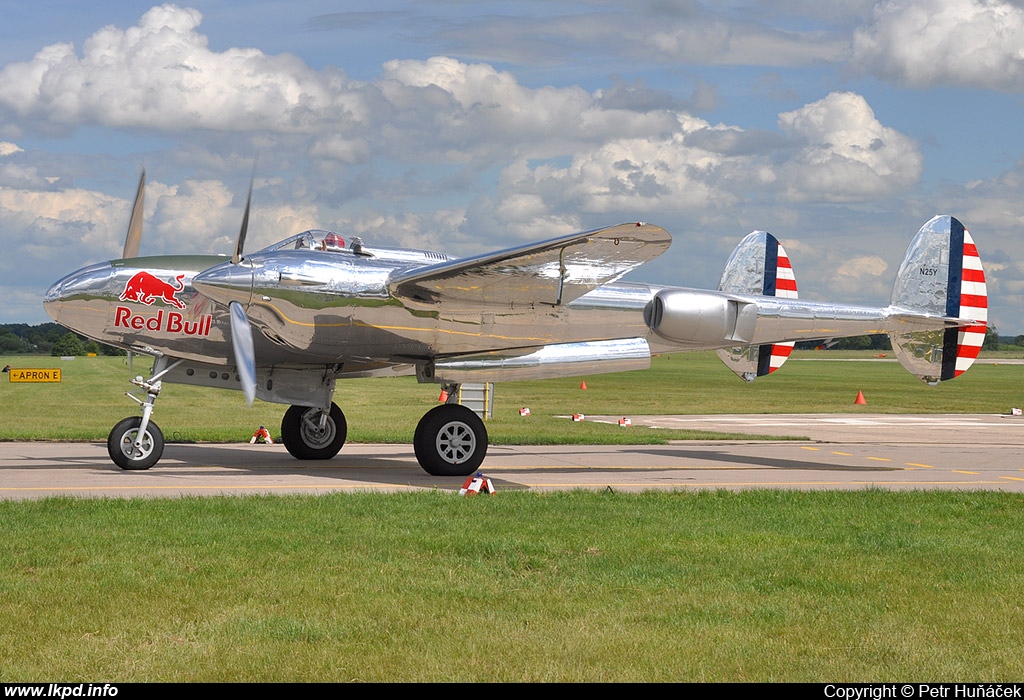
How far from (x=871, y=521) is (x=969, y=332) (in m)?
8.93

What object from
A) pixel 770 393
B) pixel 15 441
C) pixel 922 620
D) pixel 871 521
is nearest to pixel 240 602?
pixel 922 620

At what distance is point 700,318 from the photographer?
16.0 metres

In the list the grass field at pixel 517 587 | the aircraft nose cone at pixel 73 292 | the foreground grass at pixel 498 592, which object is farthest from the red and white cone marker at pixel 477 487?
the aircraft nose cone at pixel 73 292

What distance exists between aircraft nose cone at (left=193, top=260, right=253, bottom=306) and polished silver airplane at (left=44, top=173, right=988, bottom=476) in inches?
0.6

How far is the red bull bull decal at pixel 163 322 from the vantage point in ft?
45.8

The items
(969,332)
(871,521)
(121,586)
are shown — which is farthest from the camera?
(969,332)

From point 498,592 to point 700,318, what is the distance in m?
9.59

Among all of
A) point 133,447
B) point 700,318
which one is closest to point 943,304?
point 700,318

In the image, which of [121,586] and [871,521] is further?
[871,521]

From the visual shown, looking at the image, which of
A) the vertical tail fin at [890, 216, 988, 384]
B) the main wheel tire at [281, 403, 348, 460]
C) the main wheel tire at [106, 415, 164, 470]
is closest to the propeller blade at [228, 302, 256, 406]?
the main wheel tire at [106, 415, 164, 470]

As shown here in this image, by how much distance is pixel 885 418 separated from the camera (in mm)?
30906

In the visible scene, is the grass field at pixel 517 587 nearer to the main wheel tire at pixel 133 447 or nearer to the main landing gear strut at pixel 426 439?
the main landing gear strut at pixel 426 439

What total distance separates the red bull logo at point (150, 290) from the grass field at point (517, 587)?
403 cm

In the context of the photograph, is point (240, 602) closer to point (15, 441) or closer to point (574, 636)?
point (574, 636)
